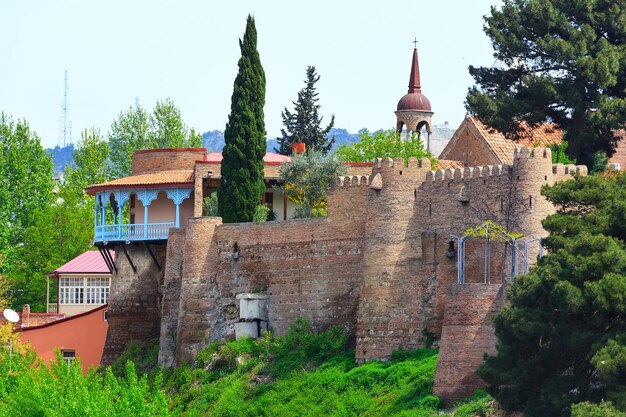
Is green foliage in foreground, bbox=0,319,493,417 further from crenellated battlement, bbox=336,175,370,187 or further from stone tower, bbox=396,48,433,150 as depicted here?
stone tower, bbox=396,48,433,150

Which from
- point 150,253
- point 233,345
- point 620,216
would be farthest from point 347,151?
point 620,216

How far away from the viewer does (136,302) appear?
64.6 meters

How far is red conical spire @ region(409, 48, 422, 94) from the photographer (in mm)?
76188

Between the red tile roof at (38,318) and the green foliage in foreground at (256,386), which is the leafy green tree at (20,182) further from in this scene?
the green foliage in foreground at (256,386)

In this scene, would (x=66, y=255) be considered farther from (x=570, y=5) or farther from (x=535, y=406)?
(x=535, y=406)

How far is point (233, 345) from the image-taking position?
57906mm

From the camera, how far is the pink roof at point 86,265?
80.2 m

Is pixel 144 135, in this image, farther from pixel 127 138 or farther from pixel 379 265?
pixel 379 265

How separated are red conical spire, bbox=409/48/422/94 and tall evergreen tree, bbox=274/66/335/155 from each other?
3.58m

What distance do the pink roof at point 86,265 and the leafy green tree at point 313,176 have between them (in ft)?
66.2

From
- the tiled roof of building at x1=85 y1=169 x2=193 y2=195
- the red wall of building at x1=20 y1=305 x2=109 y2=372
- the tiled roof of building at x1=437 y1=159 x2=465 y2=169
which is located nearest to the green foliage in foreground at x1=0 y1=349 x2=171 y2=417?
the tiled roof of building at x1=85 y1=169 x2=193 y2=195

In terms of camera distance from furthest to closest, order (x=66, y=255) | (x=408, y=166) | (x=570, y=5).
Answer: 1. (x=66, y=255)
2. (x=570, y=5)
3. (x=408, y=166)

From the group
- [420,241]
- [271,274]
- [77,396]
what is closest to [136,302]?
[271,274]

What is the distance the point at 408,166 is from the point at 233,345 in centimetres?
798
